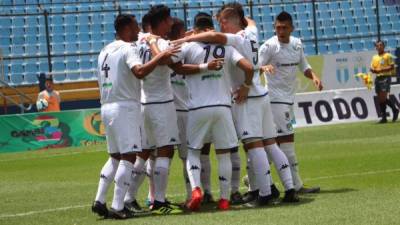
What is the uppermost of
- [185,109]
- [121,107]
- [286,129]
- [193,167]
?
[121,107]

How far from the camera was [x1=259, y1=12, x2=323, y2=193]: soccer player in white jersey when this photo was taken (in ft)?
42.1

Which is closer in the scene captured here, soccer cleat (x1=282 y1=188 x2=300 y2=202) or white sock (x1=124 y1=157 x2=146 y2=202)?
soccer cleat (x1=282 y1=188 x2=300 y2=202)

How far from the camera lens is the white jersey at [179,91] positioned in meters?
12.3

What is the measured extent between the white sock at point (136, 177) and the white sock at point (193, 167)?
0.94 meters

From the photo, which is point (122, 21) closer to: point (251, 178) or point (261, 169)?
point (261, 169)

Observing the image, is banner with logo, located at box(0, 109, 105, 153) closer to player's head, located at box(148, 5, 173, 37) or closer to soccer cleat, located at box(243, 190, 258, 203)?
soccer cleat, located at box(243, 190, 258, 203)

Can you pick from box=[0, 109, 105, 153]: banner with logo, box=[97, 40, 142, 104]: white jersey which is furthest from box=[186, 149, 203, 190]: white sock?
box=[0, 109, 105, 153]: banner with logo

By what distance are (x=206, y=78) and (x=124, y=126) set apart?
114cm

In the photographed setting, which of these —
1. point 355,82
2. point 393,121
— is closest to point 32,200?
point 393,121

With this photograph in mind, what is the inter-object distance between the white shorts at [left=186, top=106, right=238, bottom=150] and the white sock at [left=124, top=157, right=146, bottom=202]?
3.50 ft

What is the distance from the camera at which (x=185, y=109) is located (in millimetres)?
12273

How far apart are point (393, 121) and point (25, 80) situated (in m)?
14.4

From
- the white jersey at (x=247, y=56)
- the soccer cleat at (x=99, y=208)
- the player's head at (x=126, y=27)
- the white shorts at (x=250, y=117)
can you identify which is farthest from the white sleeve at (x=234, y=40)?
the soccer cleat at (x=99, y=208)

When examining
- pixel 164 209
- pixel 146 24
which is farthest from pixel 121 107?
pixel 146 24
